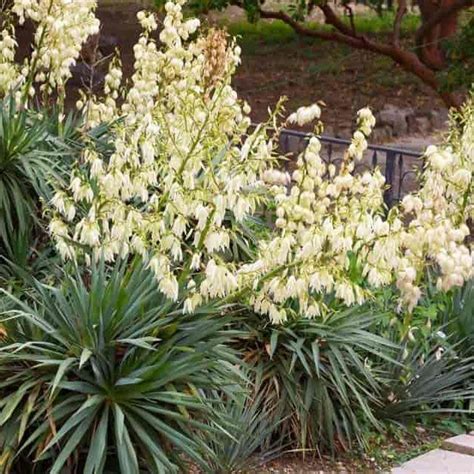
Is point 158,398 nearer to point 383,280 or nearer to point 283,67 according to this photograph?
point 383,280

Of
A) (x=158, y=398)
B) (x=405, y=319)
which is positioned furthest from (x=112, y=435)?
(x=405, y=319)

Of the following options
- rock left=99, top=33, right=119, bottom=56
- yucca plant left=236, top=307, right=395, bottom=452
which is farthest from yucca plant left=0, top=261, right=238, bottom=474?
rock left=99, top=33, right=119, bottom=56

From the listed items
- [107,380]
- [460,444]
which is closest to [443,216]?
[460,444]

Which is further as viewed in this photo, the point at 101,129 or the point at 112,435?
the point at 101,129

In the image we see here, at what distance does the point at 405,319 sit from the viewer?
6516 millimetres

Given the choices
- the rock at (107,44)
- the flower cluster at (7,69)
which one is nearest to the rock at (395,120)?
the rock at (107,44)

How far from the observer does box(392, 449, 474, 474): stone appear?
5930mm

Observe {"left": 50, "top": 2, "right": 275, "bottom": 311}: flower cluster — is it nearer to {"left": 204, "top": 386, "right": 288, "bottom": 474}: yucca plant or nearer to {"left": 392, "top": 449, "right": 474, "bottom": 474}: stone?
{"left": 204, "top": 386, "right": 288, "bottom": 474}: yucca plant

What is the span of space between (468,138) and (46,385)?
8.30ft

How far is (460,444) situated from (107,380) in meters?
2.06

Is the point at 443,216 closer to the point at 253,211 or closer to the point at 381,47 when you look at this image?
the point at 253,211

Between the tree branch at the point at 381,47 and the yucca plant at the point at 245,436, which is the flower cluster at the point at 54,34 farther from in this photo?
the tree branch at the point at 381,47

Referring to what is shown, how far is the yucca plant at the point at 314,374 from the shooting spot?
5.98 m

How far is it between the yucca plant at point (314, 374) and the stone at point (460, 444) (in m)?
0.40
